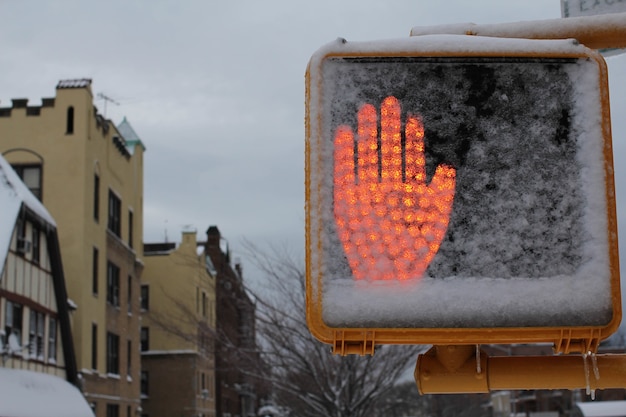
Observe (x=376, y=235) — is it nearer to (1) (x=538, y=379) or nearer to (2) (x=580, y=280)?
(2) (x=580, y=280)

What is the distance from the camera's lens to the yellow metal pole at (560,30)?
2.23 meters

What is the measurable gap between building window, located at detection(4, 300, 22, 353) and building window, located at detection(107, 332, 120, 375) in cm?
916

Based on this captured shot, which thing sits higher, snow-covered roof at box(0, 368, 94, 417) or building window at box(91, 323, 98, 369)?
building window at box(91, 323, 98, 369)

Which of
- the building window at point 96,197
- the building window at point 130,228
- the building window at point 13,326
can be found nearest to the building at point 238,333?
the building window at point 13,326

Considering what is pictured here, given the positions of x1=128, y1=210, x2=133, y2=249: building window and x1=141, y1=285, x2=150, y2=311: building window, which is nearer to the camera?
x1=128, y1=210, x2=133, y2=249: building window

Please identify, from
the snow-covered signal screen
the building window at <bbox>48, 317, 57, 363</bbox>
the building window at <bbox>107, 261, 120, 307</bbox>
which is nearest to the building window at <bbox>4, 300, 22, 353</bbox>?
the building window at <bbox>48, 317, 57, 363</bbox>

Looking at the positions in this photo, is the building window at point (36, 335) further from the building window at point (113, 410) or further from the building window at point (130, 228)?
the building window at point (130, 228)

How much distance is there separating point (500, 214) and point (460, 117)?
0.21 meters

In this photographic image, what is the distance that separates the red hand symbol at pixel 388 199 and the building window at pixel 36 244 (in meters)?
25.1

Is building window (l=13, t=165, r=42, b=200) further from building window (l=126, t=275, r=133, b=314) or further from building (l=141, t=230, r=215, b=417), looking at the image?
building (l=141, t=230, r=215, b=417)

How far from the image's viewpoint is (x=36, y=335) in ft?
83.6

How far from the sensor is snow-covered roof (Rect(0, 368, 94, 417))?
21.0m

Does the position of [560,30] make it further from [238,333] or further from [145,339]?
[145,339]

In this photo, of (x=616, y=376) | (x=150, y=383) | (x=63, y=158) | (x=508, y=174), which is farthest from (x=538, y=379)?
(x=150, y=383)
